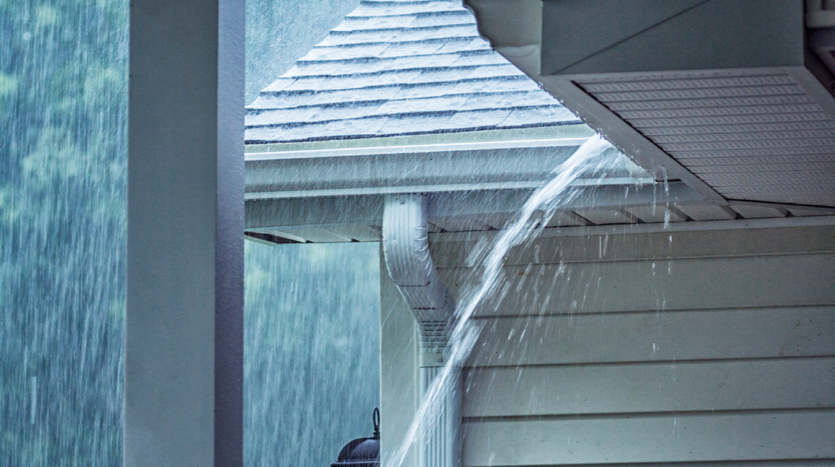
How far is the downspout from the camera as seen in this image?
3.61 m

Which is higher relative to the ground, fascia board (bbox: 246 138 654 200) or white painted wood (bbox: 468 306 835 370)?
fascia board (bbox: 246 138 654 200)

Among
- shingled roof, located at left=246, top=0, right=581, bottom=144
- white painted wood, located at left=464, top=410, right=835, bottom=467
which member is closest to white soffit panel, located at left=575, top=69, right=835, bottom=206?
shingled roof, located at left=246, top=0, right=581, bottom=144

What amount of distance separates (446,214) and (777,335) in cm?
180

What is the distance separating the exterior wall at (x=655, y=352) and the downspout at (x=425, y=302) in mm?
163

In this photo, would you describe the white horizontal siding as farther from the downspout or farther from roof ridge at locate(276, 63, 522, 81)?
roof ridge at locate(276, 63, 522, 81)

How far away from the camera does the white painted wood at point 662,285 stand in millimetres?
4125

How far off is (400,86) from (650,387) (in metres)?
1.97

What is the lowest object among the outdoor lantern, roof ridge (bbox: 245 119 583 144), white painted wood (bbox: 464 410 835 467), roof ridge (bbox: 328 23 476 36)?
the outdoor lantern

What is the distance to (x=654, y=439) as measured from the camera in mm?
4172

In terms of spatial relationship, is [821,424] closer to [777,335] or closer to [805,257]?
[777,335]

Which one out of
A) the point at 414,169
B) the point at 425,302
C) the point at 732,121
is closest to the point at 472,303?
the point at 425,302

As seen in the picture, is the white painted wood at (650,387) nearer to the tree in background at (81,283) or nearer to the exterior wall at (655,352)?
the exterior wall at (655,352)

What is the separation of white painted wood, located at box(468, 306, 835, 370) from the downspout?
0.87ft

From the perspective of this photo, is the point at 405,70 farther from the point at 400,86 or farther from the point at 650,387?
the point at 650,387
